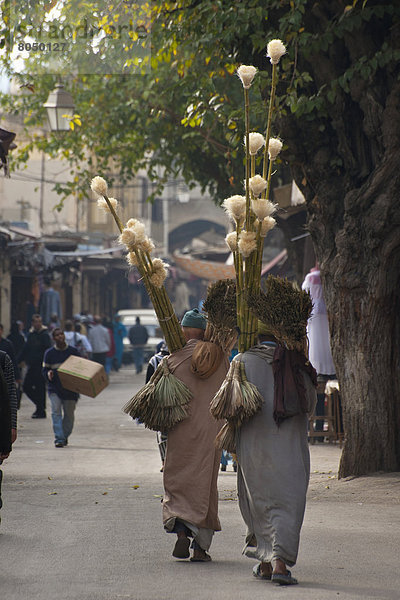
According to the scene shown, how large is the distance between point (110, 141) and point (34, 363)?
4658 millimetres

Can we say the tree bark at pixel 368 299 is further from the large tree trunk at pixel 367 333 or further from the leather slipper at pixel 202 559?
the leather slipper at pixel 202 559

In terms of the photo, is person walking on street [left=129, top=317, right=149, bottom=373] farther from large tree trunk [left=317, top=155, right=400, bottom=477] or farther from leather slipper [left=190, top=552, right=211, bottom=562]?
leather slipper [left=190, top=552, right=211, bottom=562]

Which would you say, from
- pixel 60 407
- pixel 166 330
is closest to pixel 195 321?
pixel 166 330

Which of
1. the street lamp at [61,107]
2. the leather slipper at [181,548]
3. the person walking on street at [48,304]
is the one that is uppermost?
the street lamp at [61,107]

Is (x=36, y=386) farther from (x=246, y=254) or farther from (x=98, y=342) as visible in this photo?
(x=246, y=254)

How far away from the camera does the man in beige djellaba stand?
6844 millimetres

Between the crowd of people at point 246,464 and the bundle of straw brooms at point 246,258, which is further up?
the bundle of straw brooms at point 246,258

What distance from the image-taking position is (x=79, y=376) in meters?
Answer: 14.5

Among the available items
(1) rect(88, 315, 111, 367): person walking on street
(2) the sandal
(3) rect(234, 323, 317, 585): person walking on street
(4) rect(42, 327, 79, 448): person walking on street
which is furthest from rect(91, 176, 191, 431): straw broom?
(1) rect(88, 315, 111, 367): person walking on street

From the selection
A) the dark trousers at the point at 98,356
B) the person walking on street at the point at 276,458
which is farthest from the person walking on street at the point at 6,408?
the dark trousers at the point at 98,356

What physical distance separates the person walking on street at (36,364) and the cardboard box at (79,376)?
4.74 metres

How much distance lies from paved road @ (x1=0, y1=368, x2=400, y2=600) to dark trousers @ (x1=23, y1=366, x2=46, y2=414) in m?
6.20

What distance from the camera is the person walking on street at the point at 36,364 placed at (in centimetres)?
1941

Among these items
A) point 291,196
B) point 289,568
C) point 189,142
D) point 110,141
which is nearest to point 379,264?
point 289,568
